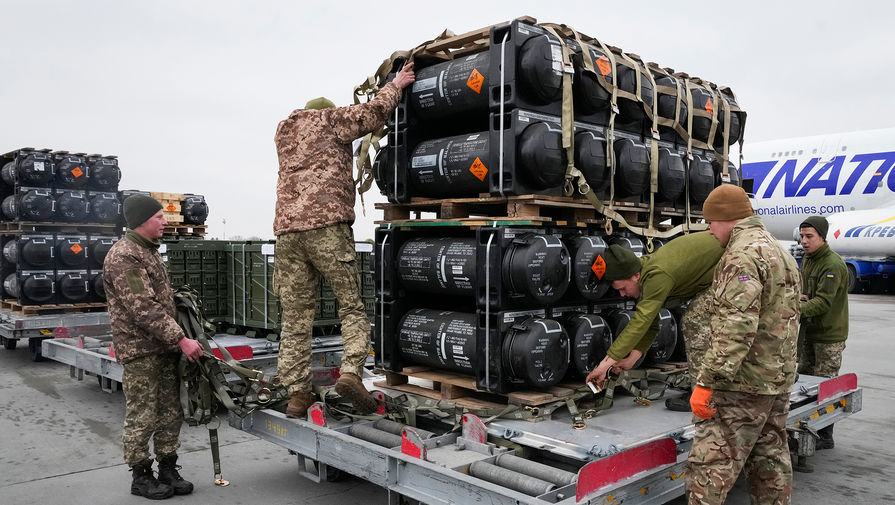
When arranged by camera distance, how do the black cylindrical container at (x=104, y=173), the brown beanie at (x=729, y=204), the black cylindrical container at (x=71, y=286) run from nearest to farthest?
the brown beanie at (x=729, y=204), the black cylindrical container at (x=71, y=286), the black cylindrical container at (x=104, y=173)

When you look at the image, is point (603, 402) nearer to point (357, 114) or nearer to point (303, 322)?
point (303, 322)

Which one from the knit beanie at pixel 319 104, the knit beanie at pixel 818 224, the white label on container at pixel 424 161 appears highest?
the knit beanie at pixel 319 104

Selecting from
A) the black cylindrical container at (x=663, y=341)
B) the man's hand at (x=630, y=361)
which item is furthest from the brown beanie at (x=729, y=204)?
the black cylindrical container at (x=663, y=341)

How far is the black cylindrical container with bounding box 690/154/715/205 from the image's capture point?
6.22m

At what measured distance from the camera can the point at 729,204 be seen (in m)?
3.89

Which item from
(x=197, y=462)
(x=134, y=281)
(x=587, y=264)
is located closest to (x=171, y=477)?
(x=197, y=462)

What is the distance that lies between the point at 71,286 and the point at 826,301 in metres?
10.5

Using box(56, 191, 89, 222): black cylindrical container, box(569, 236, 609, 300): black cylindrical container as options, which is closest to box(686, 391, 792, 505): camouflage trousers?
box(569, 236, 609, 300): black cylindrical container

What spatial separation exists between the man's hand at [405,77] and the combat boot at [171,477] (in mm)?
3253

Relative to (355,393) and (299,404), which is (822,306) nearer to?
(355,393)

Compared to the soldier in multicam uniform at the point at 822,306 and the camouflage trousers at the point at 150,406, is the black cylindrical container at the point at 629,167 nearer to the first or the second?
the soldier in multicam uniform at the point at 822,306

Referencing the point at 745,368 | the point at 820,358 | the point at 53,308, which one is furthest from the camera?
the point at 53,308

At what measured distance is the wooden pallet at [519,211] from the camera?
187 inches

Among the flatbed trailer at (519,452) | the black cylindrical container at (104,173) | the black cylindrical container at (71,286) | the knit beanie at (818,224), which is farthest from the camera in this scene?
the black cylindrical container at (104,173)
